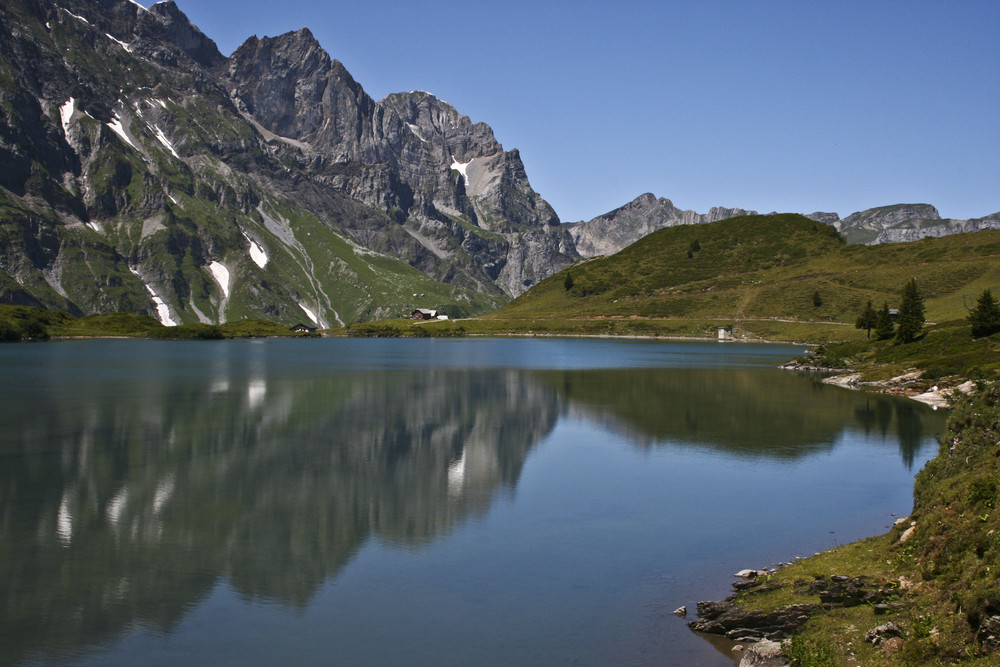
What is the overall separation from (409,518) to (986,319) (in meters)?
86.1

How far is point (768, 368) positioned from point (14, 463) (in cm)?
10309

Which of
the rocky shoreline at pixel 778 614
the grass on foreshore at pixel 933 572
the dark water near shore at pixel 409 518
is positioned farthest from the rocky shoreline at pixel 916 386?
the rocky shoreline at pixel 778 614

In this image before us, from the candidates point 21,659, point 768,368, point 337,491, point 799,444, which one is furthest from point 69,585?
point 768,368

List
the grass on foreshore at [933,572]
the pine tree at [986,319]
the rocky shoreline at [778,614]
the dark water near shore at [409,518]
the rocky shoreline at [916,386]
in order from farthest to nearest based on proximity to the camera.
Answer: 1. the pine tree at [986,319]
2. the rocky shoreline at [916,386]
3. the dark water near shore at [409,518]
4. the rocky shoreline at [778,614]
5. the grass on foreshore at [933,572]

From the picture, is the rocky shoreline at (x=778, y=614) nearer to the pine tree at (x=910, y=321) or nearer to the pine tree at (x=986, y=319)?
the pine tree at (x=986, y=319)

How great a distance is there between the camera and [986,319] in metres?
92.6

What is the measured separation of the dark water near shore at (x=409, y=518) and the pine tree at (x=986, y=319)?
27.9 meters

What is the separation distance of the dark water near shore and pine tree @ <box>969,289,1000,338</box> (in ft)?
91.4

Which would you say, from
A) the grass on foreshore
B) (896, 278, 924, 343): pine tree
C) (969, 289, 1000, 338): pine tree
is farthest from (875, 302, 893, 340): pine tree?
the grass on foreshore

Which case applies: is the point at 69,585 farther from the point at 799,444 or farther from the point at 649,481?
the point at 799,444

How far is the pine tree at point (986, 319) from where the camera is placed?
91875 mm

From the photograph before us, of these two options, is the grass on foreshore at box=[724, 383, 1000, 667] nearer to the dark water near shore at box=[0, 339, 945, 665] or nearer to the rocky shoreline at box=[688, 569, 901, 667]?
the rocky shoreline at box=[688, 569, 901, 667]

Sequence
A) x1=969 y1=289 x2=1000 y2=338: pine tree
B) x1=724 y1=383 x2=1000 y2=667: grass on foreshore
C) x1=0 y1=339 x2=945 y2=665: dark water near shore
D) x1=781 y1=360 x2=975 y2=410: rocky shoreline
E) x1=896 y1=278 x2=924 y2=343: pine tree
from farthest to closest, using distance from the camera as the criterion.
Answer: x1=896 y1=278 x2=924 y2=343: pine tree < x1=969 y1=289 x2=1000 y2=338: pine tree < x1=781 y1=360 x2=975 y2=410: rocky shoreline < x1=0 y1=339 x2=945 y2=665: dark water near shore < x1=724 y1=383 x2=1000 y2=667: grass on foreshore

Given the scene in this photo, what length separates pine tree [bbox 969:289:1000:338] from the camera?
91.9m
